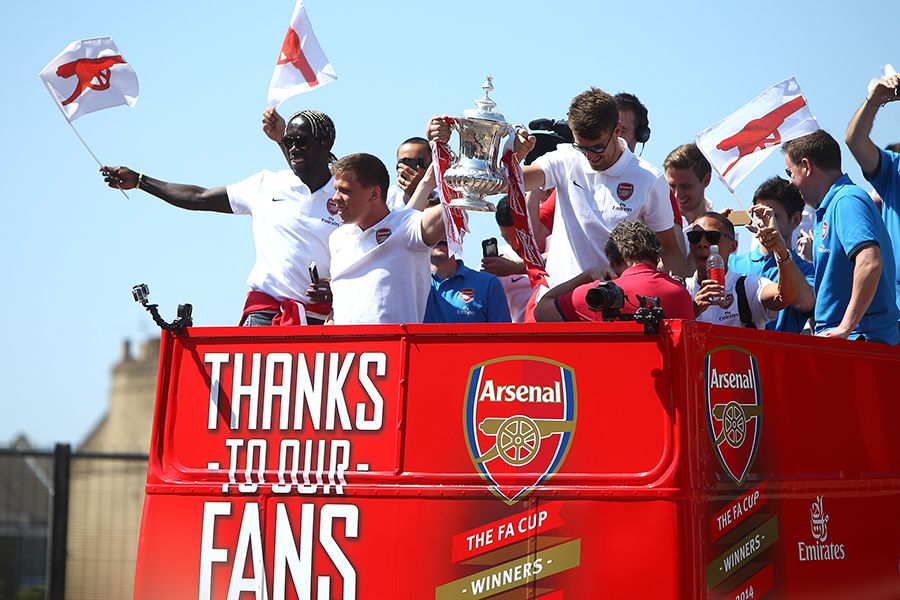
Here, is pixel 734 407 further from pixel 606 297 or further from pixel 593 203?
pixel 593 203

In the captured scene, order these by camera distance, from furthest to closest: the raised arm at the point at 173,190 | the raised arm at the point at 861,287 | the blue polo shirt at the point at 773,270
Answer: the raised arm at the point at 173,190
the blue polo shirt at the point at 773,270
the raised arm at the point at 861,287

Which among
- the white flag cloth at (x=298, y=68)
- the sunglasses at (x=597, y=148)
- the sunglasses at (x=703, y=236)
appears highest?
the white flag cloth at (x=298, y=68)

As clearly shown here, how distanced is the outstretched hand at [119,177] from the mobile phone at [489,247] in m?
2.21

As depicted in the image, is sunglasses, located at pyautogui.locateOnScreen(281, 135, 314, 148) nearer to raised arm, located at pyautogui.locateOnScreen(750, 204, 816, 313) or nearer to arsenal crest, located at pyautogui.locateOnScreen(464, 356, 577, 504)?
raised arm, located at pyautogui.locateOnScreen(750, 204, 816, 313)

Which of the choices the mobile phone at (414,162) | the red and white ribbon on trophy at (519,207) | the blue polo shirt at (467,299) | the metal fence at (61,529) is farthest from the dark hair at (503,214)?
the metal fence at (61,529)

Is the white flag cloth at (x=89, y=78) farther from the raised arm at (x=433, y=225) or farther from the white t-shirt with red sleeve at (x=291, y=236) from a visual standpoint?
the raised arm at (x=433, y=225)

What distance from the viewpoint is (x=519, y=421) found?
522 cm

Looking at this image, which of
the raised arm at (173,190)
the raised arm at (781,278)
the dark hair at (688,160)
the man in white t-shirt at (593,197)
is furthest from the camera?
the dark hair at (688,160)

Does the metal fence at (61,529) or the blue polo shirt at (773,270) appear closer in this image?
the blue polo shirt at (773,270)

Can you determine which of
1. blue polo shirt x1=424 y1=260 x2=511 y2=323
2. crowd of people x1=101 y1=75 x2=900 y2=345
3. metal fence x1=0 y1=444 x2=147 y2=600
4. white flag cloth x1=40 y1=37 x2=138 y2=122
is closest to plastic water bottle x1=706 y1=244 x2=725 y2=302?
crowd of people x1=101 y1=75 x2=900 y2=345

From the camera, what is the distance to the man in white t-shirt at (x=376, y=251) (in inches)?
250

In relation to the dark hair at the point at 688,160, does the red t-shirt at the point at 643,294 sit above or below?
below

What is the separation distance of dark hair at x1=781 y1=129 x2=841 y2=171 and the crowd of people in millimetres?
11

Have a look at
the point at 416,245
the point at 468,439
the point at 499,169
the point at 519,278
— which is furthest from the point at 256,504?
the point at 519,278
